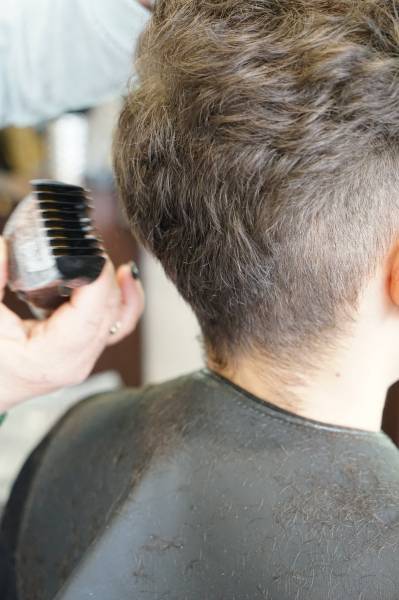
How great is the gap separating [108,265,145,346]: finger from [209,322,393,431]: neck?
0.21 meters

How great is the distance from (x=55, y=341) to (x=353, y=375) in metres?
0.43

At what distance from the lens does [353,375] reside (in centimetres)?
94

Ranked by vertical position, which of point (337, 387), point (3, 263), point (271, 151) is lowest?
point (337, 387)

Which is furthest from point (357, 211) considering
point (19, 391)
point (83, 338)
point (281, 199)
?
point (19, 391)

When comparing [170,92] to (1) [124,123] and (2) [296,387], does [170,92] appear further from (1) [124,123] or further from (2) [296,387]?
(2) [296,387]

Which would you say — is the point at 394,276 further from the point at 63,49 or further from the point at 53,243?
the point at 63,49

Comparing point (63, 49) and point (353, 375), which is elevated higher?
point (63, 49)

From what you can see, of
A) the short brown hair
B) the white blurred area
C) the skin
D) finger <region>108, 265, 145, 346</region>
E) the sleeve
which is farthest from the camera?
the white blurred area

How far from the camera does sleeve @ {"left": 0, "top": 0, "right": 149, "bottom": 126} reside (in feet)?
4.10

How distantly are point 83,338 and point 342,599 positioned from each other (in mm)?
494

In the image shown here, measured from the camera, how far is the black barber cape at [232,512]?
84 cm

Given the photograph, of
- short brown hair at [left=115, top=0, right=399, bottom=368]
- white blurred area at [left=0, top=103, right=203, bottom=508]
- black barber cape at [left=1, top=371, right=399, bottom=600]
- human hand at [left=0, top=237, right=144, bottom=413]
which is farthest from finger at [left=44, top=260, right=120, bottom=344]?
white blurred area at [left=0, top=103, right=203, bottom=508]

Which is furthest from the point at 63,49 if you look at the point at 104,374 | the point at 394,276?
the point at 104,374

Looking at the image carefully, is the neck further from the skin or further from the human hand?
the human hand
